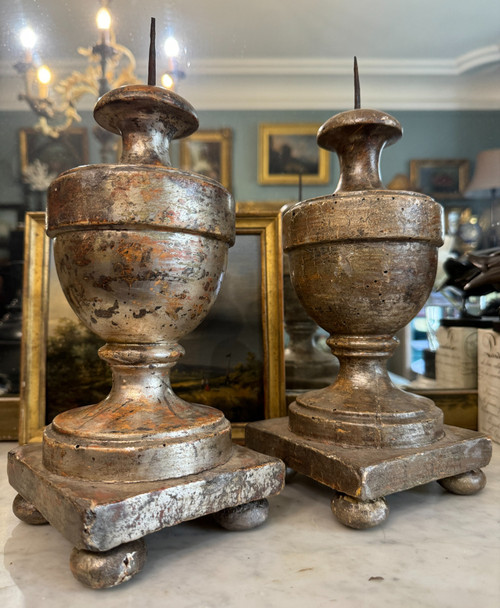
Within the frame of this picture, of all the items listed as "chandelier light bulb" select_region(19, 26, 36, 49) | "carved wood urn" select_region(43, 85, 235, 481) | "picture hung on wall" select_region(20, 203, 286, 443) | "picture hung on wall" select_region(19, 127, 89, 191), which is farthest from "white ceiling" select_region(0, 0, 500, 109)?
"carved wood urn" select_region(43, 85, 235, 481)

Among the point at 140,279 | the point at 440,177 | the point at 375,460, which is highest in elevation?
the point at 440,177

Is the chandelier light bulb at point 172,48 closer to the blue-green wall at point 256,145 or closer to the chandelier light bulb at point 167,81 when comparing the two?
the chandelier light bulb at point 167,81

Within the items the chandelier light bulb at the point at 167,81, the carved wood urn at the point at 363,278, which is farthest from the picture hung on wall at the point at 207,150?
the carved wood urn at the point at 363,278

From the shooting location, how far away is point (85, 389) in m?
1.10

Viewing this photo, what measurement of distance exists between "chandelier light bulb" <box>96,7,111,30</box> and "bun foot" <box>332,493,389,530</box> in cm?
121

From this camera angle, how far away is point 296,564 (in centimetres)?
63

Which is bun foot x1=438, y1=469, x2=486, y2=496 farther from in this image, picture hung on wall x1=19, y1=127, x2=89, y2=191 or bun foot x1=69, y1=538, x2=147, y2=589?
picture hung on wall x1=19, y1=127, x2=89, y2=191

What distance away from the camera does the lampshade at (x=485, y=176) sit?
1.39 meters

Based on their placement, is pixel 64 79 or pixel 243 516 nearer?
pixel 243 516

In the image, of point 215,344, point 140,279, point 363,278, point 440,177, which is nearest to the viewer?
point 140,279

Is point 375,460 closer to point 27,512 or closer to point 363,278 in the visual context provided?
point 363,278

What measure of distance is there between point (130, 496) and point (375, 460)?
0.35 metres

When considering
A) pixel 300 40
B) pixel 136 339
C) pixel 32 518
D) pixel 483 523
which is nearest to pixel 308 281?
pixel 136 339

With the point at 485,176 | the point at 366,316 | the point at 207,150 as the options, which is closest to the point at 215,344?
the point at 366,316
